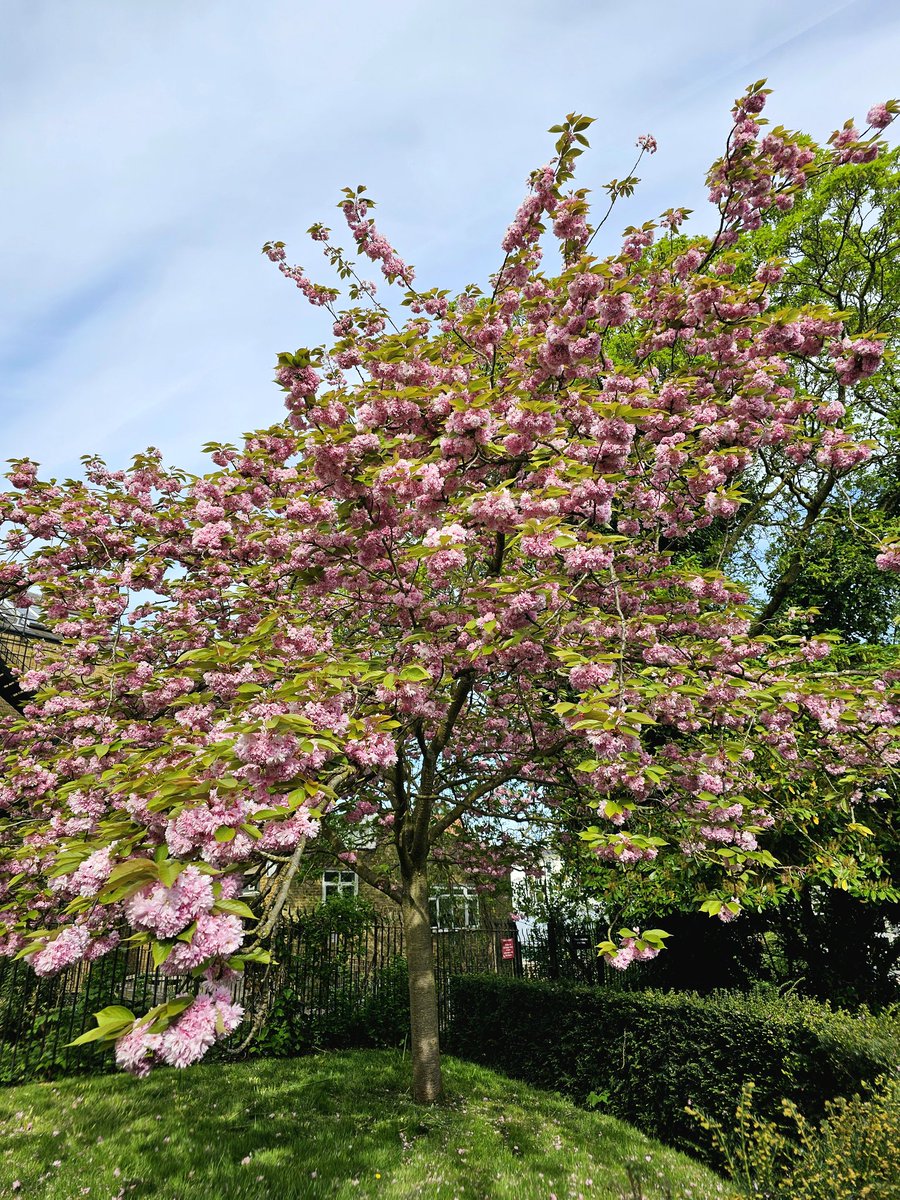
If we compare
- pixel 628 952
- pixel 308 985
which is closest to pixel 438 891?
pixel 308 985

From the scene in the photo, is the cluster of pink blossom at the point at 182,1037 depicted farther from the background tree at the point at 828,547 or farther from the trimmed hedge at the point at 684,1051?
the background tree at the point at 828,547

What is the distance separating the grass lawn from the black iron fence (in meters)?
1.02

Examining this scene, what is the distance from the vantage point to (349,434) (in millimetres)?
4055

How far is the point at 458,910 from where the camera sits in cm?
1277

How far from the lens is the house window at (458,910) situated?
38.4 feet

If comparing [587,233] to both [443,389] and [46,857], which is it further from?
[46,857]

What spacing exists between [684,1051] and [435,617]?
5.05 m

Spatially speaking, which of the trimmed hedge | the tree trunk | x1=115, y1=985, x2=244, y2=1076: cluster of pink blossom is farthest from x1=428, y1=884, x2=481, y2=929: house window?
x1=115, y1=985, x2=244, y2=1076: cluster of pink blossom

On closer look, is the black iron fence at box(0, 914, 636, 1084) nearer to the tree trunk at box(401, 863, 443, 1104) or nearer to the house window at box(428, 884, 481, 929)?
the house window at box(428, 884, 481, 929)

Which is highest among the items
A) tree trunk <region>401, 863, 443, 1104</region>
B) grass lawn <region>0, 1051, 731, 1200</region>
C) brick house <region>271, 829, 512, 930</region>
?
brick house <region>271, 829, 512, 930</region>

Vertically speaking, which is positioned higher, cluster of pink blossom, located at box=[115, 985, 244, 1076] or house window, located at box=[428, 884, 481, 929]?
house window, located at box=[428, 884, 481, 929]

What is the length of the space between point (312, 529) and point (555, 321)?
2237 millimetres

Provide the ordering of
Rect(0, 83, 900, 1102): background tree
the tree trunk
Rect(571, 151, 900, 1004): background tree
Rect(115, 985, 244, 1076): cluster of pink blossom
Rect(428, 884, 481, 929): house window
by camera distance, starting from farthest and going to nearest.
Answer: Rect(428, 884, 481, 929): house window → Rect(571, 151, 900, 1004): background tree → the tree trunk → Rect(0, 83, 900, 1102): background tree → Rect(115, 985, 244, 1076): cluster of pink blossom

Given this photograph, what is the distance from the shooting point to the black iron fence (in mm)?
8273
